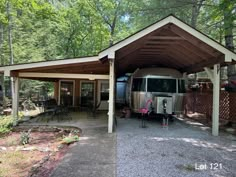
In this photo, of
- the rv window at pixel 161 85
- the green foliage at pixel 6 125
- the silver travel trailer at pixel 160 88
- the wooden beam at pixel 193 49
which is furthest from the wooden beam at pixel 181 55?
the green foliage at pixel 6 125

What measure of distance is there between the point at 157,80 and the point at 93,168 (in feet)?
20.1

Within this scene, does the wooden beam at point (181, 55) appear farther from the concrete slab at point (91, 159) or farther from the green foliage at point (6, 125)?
the green foliage at point (6, 125)

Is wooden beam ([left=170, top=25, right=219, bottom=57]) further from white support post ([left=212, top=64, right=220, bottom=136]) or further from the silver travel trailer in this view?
the silver travel trailer

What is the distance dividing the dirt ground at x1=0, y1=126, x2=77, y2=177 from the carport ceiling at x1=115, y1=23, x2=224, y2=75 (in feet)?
12.4

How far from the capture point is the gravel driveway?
4.21 m

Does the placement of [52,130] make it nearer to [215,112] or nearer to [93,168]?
[93,168]

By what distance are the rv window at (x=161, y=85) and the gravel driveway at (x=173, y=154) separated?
2.33 metres

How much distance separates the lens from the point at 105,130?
792 cm

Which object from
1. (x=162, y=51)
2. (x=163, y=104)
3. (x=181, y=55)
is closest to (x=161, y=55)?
(x=162, y=51)

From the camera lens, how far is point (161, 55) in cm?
1015

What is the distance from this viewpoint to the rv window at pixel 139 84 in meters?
9.79

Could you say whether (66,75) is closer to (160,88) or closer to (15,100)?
(15,100)

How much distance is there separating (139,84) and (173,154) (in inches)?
205

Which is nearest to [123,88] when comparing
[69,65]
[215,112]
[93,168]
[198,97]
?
[198,97]
